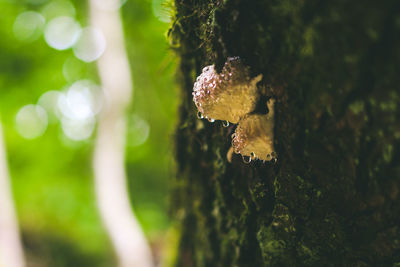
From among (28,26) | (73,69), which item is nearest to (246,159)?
(28,26)

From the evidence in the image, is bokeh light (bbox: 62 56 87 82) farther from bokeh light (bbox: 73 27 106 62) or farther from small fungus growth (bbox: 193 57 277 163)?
small fungus growth (bbox: 193 57 277 163)

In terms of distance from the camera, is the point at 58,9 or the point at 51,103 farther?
the point at 51,103

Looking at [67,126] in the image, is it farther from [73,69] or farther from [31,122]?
[73,69]

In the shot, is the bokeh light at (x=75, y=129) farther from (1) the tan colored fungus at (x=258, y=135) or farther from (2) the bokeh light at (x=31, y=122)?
(1) the tan colored fungus at (x=258, y=135)

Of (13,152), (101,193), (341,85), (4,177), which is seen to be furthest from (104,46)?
(13,152)

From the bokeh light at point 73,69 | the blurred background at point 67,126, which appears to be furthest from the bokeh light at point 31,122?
the bokeh light at point 73,69

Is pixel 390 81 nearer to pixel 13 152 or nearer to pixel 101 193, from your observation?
pixel 101 193

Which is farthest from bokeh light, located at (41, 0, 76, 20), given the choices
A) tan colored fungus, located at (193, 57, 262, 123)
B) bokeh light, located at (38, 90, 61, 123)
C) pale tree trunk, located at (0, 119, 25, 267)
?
tan colored fungus, located at (193, 57, 262, 123)
